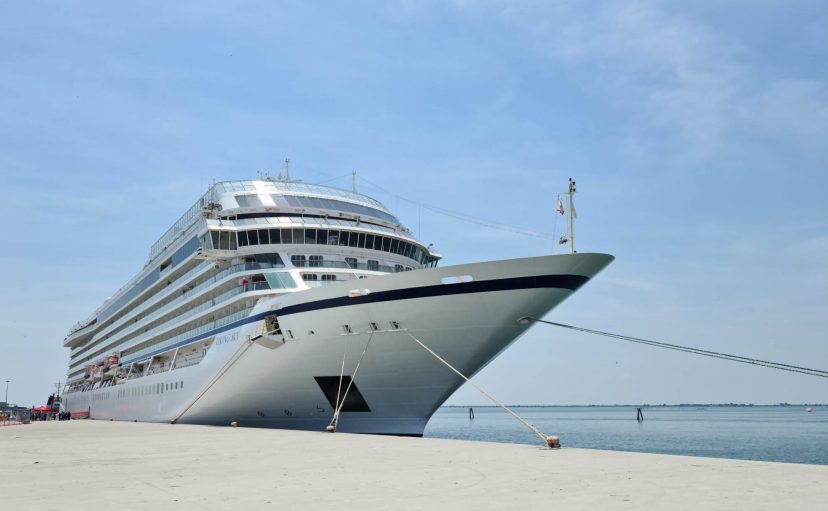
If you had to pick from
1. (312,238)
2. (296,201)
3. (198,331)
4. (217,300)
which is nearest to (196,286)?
(198,331)

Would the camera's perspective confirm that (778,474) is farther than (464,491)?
Yes

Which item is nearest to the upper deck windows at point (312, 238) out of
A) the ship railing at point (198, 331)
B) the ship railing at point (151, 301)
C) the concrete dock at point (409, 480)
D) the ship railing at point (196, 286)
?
the ship railing at point (196, 286)

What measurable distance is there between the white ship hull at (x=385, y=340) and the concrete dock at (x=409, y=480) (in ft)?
23.4

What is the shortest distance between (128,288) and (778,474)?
51007 millimetres

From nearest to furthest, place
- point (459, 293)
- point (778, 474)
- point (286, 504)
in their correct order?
1. point (286, 504)
2. point (778, 474)
3. point (459, 293)

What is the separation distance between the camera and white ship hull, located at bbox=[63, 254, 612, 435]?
20.9m

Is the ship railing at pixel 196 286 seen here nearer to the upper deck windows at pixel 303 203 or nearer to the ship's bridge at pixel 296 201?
the ship's bridge at pixel 296 201

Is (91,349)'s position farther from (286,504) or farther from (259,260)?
(286,504)

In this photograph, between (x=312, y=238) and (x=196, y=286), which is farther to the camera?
(x=196, y=286)

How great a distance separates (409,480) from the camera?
30.3ft

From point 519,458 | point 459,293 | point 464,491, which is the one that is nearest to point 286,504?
point 464,491

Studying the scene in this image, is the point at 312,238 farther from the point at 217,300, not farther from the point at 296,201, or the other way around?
A: the point at 217,300

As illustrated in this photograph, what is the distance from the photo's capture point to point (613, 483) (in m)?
→ 8.56

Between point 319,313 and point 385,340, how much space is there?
2.50 meters
